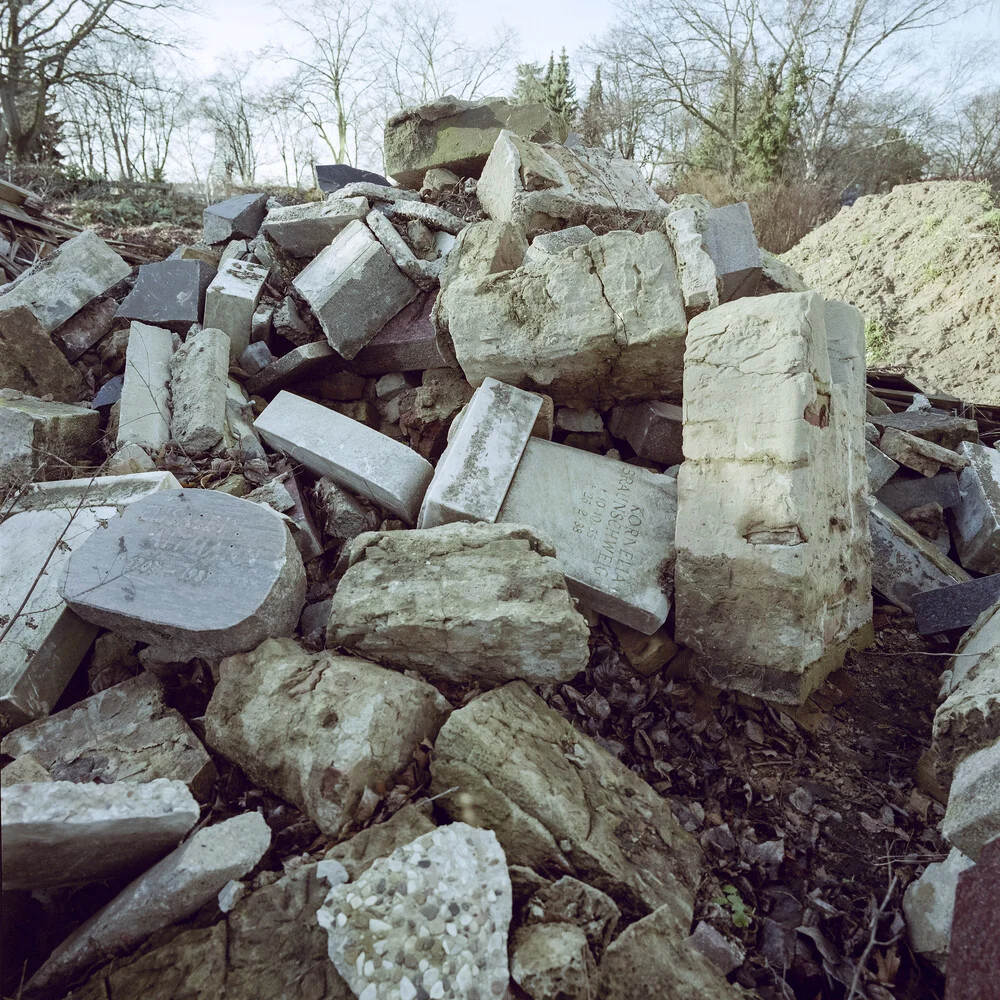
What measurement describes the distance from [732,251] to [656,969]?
335cm

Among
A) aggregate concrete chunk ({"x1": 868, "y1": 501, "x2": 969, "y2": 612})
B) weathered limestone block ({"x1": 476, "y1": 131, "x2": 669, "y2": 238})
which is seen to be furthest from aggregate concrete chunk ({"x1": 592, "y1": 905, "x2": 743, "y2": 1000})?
weathered limestone block ({"x1": 476, "y1": 131, "x2": 669, "y2": 238})

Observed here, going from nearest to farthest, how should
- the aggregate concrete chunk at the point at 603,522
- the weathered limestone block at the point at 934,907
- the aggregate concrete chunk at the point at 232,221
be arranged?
the weathered limestone block at the point at 934,907, the aggregate concrete chunk at the point at 603,522, the aggregate concrete chunk at the point at 232,221

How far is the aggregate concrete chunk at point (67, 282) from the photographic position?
13.8ft

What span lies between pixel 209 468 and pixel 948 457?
177 inches

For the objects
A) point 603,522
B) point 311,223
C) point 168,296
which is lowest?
point 603,522

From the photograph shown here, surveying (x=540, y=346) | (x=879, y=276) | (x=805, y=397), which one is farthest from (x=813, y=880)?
A: (x=879, y=276)

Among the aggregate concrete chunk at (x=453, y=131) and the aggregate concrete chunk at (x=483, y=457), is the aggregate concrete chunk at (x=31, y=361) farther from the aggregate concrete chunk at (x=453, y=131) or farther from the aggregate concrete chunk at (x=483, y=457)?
the aggregate concrete chunk at (x=453, y=131)

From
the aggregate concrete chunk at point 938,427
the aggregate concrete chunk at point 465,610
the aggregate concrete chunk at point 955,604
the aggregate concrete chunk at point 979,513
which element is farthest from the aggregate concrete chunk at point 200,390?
the aggregate concrete chunk at point 979,513

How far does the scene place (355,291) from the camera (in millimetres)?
3953

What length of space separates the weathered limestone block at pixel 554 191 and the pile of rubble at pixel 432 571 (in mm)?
35

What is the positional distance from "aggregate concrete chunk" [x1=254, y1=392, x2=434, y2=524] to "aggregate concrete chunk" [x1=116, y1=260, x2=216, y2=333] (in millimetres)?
1328

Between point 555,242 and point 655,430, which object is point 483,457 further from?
point 555,242

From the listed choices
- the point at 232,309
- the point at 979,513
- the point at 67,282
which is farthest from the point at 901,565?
the point at 67,282

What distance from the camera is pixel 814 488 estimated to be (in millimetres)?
2562
